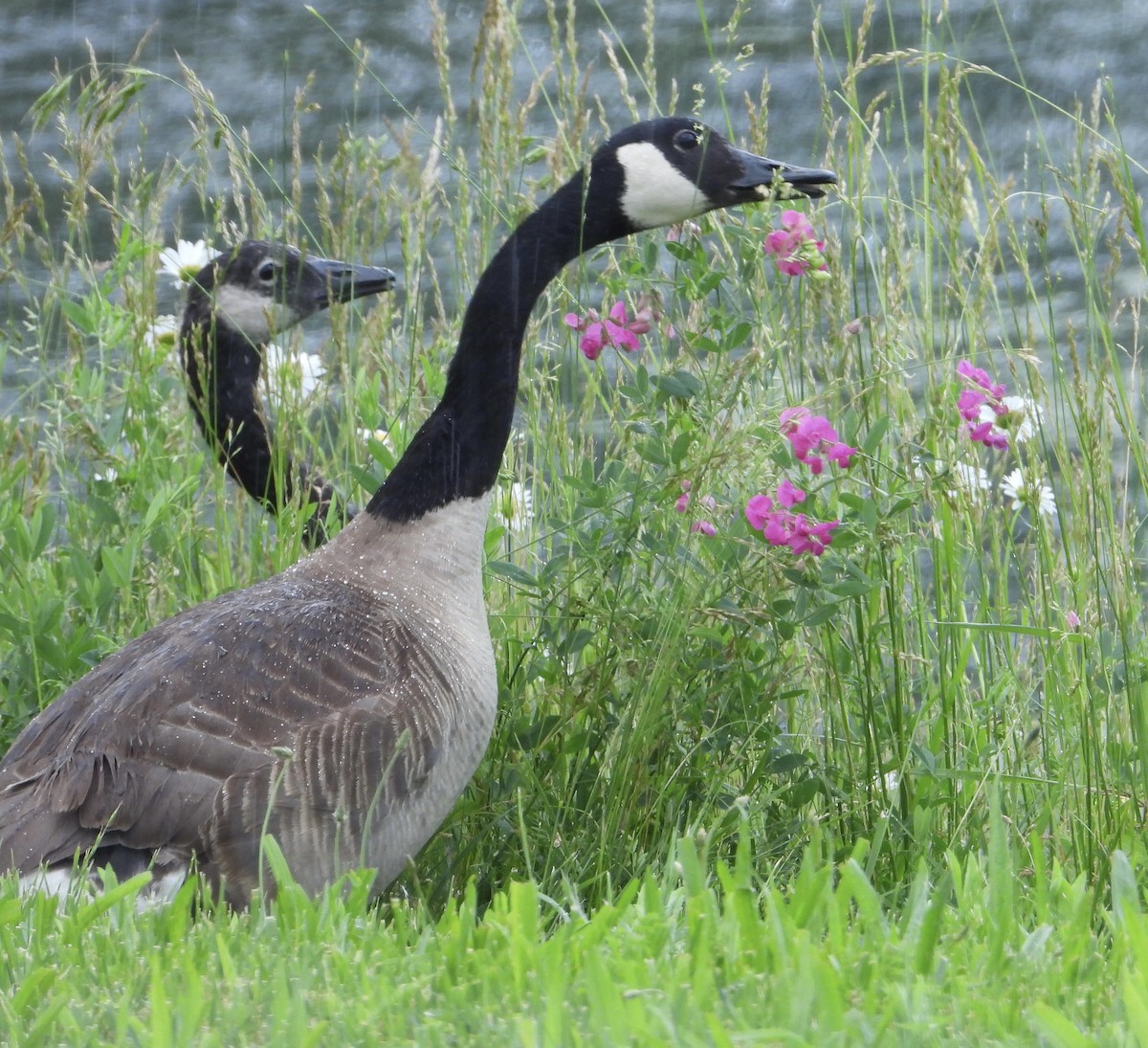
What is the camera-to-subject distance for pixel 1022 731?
3768 millimetres

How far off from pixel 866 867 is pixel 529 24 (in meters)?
10.6

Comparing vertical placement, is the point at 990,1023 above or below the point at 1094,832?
above

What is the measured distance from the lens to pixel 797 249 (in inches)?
129

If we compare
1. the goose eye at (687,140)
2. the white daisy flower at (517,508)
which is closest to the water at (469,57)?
the white daisy flower at (517,508)

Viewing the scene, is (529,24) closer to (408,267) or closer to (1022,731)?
(408,267)

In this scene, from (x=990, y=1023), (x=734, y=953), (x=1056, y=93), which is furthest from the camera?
(x=1056, y=93)

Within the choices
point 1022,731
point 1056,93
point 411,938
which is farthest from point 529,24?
point 411,938

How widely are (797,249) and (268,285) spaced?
6.33 ft

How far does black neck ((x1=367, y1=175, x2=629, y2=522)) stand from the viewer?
3.64 meters

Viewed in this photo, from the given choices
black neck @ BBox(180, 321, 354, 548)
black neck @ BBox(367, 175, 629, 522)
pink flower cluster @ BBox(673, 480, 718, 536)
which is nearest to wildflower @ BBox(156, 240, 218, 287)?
black neck @ BBox(180, 321, 354, 548)

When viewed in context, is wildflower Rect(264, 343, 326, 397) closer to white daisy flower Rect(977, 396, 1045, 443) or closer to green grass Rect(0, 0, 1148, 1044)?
green grass Rect(0, 0, 1148, 1044)

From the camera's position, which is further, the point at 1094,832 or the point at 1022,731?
the point at 1022,731

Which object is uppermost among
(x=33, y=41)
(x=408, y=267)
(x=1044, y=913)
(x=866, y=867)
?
(x=33, y=41)

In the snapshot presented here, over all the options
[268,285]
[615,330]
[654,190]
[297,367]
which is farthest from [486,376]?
[268,285]
